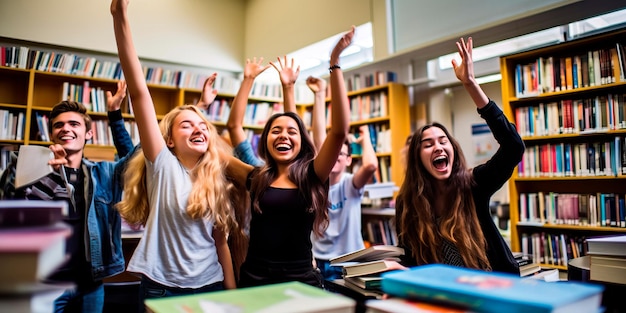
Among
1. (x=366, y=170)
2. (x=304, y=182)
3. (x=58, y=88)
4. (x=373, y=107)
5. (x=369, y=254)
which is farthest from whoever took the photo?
(x=58, y=88)

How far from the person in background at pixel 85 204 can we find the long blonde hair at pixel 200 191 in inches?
7.9

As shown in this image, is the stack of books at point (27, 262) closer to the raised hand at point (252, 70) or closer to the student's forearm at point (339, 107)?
the student's forearm at point (339, 107)

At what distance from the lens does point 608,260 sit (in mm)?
931

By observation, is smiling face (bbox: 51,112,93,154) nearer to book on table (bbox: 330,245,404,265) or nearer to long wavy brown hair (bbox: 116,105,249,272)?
long wavy brown hair (bbox: 116,105,249,272)

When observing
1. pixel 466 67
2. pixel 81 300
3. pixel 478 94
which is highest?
pixel 466 67

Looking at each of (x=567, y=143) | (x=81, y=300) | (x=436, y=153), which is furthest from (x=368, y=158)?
(x=567, y=143)

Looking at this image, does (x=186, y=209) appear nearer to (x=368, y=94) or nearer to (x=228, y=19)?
(x=368, y=94)

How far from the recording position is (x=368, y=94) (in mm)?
4699

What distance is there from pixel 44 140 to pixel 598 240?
16.8 feet

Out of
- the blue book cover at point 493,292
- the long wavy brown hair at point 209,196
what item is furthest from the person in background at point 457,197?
the blue book cover at point 493,292

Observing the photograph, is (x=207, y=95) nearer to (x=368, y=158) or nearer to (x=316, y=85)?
(x=316, y=85)

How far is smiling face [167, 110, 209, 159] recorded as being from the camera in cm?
142

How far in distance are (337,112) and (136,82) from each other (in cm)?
62

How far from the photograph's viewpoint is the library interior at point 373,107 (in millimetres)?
881
